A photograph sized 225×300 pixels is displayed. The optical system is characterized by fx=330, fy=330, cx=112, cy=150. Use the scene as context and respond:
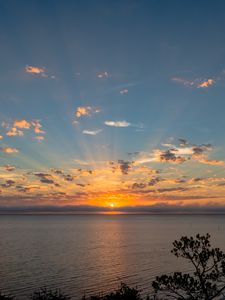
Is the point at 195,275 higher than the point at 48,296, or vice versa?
the point at 195,275

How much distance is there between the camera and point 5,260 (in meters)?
95.2

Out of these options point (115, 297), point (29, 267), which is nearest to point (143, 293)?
point (115, 297)

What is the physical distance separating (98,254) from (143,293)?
56489mm

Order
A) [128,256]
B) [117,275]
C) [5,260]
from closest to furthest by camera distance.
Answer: [117,275] < [5,260] < [128,256]

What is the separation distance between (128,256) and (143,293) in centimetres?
5011

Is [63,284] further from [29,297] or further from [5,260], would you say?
[5,260]

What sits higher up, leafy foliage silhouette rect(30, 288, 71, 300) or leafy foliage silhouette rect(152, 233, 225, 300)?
leafy foliage silhouette rect(152, 233, 225, 300)

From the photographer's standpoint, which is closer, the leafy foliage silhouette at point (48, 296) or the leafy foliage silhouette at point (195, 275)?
the leafy foliage silhouette at point (195, 275)

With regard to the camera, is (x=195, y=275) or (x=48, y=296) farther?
(x=48, y=296)

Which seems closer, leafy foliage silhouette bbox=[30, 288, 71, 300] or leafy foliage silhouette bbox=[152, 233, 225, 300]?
leafy foliage silhouette bbox=[152, 233, 225, 300]

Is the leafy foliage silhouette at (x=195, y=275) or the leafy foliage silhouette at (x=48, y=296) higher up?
the leafy foliage silhouette at (x=195, y=275)

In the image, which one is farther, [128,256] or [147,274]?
[128,256]

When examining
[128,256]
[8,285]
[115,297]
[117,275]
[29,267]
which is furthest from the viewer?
[128,256]

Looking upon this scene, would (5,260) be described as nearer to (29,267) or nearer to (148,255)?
(29,267)
